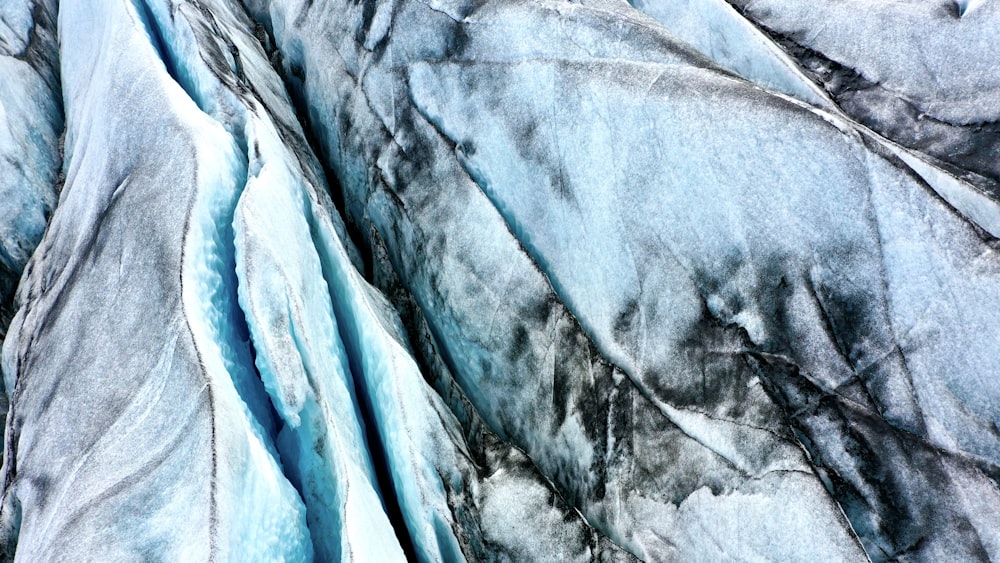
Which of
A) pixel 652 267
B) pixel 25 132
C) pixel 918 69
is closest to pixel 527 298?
pixel 652 267

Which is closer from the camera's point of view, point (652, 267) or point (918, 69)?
point (652, 267)

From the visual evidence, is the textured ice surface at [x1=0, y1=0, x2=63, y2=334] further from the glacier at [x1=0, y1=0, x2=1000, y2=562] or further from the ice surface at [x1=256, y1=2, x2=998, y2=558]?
the ice surface at [x1=256, y1=2, x2=998, y2=558]

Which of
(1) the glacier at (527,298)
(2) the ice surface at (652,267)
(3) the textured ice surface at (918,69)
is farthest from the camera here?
(3) the textured ice surface at (918,69)

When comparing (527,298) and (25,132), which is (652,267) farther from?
(25,132)

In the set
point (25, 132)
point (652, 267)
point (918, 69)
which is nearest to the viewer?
point (652, 267)

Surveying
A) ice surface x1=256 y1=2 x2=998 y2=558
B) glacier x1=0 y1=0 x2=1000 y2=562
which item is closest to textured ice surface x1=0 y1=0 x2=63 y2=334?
glacier x1=0 y1=0 x2=1000 y2=562

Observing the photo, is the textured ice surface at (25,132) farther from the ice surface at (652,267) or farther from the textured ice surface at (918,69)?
the textured ice surface at (918,69)

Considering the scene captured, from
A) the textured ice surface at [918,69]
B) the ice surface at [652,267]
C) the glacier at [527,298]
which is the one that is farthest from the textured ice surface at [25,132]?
the textured ice surface at [918,69]

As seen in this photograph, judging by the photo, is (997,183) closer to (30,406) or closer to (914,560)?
(914,560)

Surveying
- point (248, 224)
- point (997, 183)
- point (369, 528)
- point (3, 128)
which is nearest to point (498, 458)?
point (369, 528)
